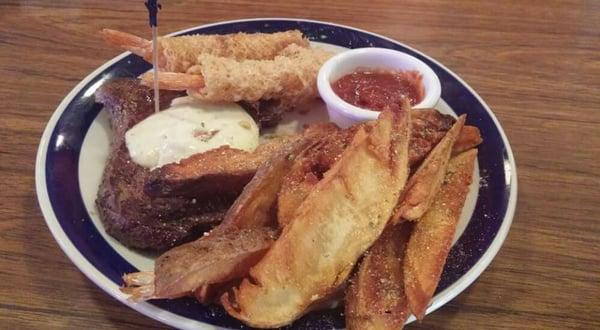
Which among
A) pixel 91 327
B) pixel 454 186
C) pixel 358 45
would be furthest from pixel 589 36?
pixel 91 327

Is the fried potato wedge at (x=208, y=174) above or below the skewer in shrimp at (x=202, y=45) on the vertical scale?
below

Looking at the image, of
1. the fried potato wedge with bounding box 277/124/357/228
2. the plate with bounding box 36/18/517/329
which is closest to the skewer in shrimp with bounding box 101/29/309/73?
the plate with bounding box 36/18/517/329

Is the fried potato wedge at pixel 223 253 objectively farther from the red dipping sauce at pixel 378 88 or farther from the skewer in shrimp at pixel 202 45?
the skewer in shrimp at pixel 202 45

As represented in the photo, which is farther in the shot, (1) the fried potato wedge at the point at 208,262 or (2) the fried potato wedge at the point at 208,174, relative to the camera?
(2) the fried potato wedge at the point at 208,174

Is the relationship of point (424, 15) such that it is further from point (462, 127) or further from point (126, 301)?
point (126, 301)

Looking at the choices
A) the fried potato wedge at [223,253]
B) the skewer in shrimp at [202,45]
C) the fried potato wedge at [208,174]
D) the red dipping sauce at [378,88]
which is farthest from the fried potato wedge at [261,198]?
the skewer in shrimp at [202,45]

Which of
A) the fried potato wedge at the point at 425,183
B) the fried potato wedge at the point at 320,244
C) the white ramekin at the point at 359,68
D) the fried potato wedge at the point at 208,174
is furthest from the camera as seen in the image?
the white ramekin at the point at 359,68

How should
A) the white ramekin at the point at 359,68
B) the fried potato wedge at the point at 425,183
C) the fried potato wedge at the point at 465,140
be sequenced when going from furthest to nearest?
the white ramekin at the point at 359,68, the fried potato wedge at the point at 465,140, the fried potato wedge at the point at 425,183
